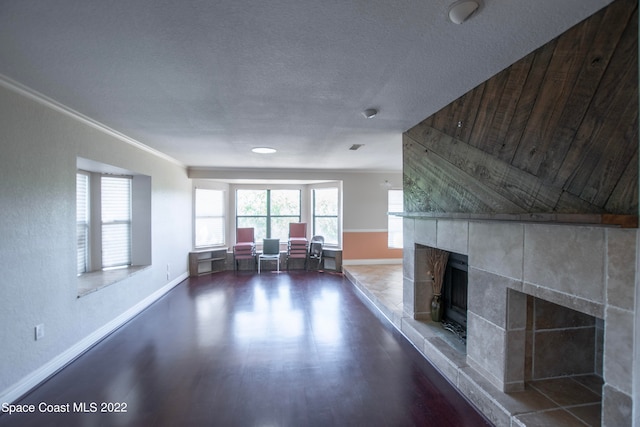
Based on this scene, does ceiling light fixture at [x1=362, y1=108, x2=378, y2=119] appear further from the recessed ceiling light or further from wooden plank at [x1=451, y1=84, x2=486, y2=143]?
the recessed ceiling light

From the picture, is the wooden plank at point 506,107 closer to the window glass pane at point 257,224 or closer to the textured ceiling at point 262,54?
the textured ceiling at point 262,54

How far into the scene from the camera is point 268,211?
7453mm

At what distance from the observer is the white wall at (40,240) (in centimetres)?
214

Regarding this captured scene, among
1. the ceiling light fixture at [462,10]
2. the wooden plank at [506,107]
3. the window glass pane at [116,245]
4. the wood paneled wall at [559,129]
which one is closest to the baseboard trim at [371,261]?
the window glass pane at [116,245]

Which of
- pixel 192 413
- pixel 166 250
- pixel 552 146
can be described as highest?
pixel 552 146

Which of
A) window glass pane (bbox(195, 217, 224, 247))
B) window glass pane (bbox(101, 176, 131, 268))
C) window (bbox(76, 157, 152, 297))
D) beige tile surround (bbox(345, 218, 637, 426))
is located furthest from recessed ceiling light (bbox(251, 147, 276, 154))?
window glass pane (bbox(195, 217, 224, 247))

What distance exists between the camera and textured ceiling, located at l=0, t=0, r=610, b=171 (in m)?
1.38

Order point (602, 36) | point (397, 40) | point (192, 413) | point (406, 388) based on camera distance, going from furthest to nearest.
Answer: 1. point (406, 388)
2. point (192, 413)
3. point (397, 40)
4. point (602, 36)

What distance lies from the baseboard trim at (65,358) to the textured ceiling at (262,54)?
2246mm

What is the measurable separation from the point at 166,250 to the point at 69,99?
10.1 feet

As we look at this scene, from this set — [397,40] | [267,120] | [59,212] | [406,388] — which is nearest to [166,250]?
[59,212]

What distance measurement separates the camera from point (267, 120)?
3010 millimetres

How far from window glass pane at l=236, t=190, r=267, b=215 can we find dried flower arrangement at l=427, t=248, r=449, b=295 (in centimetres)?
500

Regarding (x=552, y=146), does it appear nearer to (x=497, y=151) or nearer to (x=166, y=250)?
(x=497, y=151)
